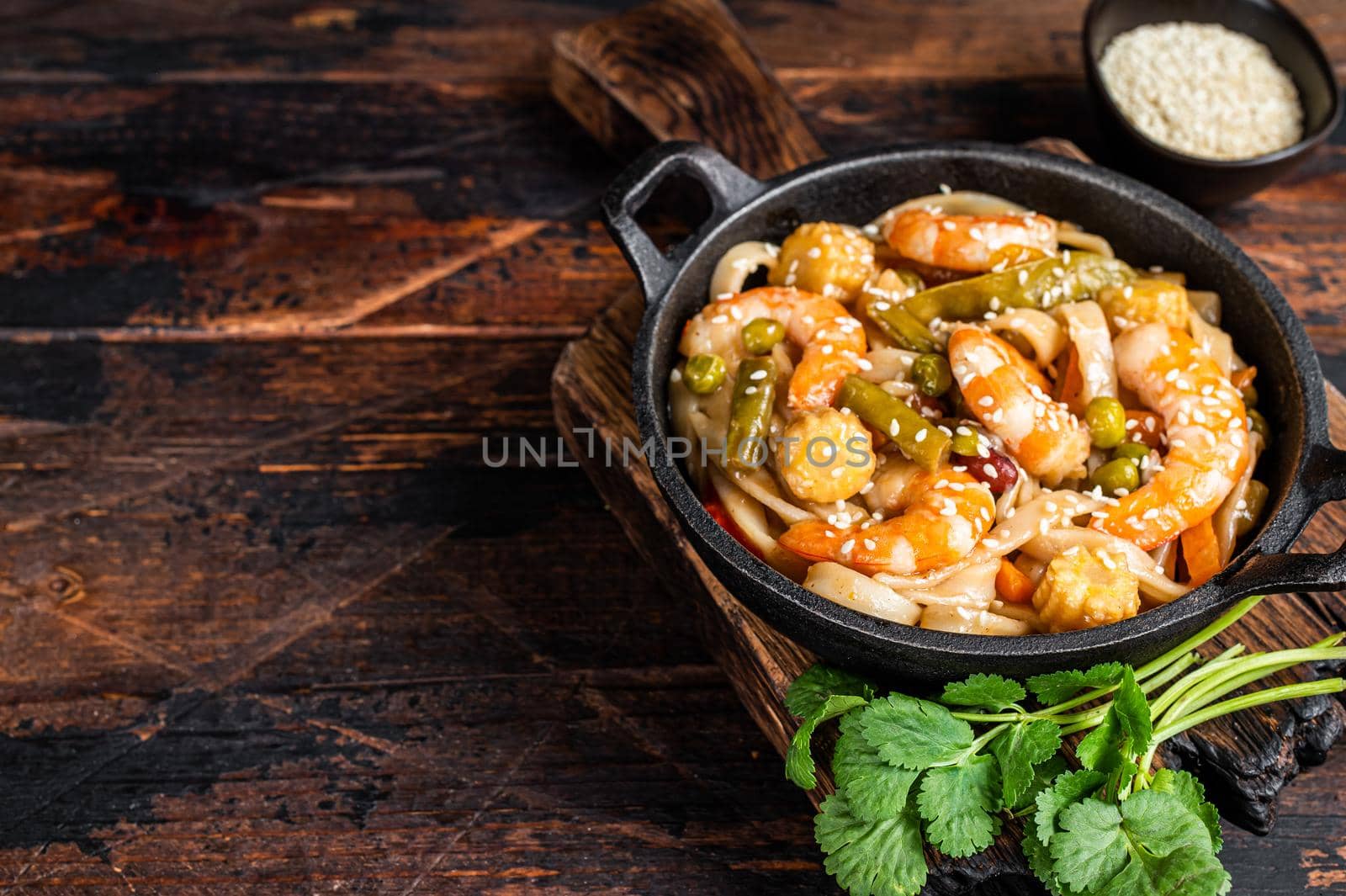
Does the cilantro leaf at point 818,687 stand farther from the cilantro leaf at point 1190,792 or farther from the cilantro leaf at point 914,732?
the cilantro leaf at point 1190,792

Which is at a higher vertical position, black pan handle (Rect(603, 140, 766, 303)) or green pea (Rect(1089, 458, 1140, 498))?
black pan handle (Rect(603, 140, 766, 303))

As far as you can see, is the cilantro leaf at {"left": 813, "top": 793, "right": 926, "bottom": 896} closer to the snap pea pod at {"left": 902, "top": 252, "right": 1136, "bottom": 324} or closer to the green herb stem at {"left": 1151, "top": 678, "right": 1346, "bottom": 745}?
the green herb stem at {"left": 1151, "top": 678, "right": 1346, "bottom": 745}

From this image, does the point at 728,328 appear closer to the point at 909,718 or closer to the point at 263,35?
the point at 909,718

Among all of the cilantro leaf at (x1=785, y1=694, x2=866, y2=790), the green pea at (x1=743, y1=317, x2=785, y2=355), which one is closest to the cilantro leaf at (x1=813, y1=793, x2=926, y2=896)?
the cilantro leaf at (x1=785, y1=694, x2=866, y2=790)

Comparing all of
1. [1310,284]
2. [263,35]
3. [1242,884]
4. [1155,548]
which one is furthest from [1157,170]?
[263,35]

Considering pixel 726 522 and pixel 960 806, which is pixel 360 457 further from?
pixel 960 806

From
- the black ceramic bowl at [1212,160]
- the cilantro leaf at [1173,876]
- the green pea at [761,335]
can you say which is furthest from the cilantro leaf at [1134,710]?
the black ceramic bowl at [1212,160]
